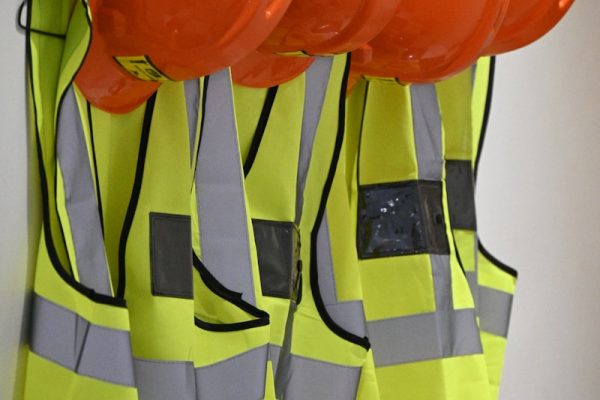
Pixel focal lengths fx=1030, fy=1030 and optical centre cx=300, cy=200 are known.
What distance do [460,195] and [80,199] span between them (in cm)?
80

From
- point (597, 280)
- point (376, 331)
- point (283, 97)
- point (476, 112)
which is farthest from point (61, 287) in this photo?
point (597, 280)

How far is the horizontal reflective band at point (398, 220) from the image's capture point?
1452 mm

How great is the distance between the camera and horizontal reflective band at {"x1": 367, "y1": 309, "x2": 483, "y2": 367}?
57.5 inches

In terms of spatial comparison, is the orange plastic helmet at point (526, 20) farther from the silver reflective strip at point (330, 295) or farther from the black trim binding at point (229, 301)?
the black trim binding at point (229, 301)

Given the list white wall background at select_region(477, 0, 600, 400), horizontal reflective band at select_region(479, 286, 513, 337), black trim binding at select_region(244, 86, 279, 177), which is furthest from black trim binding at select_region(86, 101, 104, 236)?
white wall background at select_region(477, 0, 600, 400)

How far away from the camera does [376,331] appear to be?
1.47 metres

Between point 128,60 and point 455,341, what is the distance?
2.40ft

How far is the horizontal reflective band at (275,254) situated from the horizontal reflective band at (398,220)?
227mm

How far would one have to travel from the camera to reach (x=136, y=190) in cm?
107

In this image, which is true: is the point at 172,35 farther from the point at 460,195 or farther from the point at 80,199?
the point at 460,195

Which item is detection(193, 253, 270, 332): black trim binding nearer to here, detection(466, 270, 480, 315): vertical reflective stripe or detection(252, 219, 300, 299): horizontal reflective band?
detection(252, 219, 300, 299): horizontal reflective band

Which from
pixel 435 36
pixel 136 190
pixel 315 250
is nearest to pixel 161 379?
pixel 136 190

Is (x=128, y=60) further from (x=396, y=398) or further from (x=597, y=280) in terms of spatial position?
(x=597, y=280)

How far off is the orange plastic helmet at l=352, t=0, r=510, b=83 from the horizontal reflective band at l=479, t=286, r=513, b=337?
581mm
